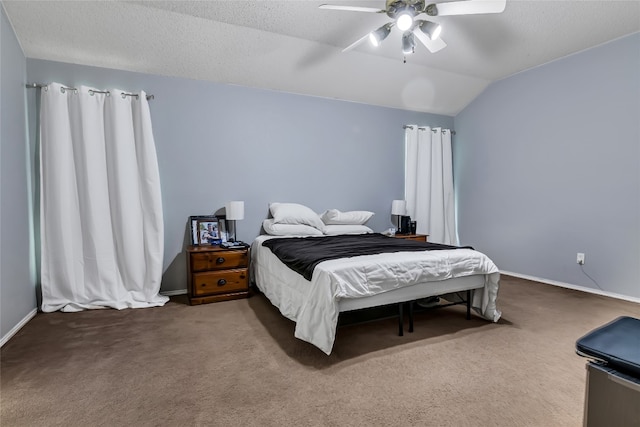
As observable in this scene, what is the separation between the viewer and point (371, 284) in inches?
87.2

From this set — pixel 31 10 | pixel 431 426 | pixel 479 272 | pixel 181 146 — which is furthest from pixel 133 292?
pixel 479 272

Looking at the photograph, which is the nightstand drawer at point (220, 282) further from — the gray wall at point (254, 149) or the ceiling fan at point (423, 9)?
the ceiling fan at point (423, 9)

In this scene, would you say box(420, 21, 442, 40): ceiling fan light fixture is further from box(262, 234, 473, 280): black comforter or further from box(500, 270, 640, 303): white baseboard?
box(500, 270, 640, 303): white baseboard

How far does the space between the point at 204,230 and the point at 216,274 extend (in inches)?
23.4

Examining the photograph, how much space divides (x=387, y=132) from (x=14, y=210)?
427cm

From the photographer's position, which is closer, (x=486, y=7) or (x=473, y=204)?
(x=486, y=7)

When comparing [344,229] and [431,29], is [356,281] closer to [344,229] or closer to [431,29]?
[344,229]

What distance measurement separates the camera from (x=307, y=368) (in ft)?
6.51

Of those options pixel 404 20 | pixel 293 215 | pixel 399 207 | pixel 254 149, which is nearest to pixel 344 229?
pixel 293 215

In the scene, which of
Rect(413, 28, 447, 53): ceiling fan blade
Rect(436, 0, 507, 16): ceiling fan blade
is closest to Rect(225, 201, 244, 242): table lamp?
Rect(413, 28, 447, 53): ceiling fan blade

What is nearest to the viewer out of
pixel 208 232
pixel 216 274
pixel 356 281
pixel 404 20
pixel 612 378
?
pixel 612 378

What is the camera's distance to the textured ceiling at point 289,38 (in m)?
2.82

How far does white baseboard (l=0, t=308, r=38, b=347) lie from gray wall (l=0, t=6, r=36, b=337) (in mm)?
21

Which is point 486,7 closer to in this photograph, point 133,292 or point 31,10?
point 31,10
